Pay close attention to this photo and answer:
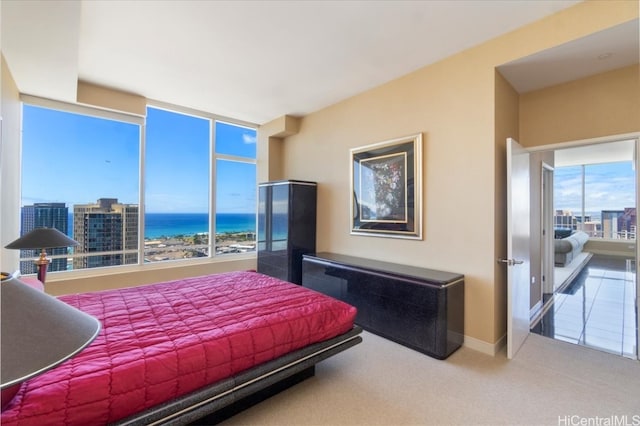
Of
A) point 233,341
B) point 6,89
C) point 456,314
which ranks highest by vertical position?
point 6,89

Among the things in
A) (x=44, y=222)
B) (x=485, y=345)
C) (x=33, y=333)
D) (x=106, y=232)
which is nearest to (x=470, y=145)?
(x=485, y=345)

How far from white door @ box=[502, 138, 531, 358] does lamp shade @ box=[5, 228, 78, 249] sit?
4113 mm

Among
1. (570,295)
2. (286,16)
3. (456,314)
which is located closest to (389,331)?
(456,314)

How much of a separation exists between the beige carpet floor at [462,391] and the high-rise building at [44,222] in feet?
11.1

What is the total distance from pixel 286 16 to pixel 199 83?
1806 mm

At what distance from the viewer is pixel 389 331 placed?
3006 millimetres

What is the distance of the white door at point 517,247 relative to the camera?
264 centimetres

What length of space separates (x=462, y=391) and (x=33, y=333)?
2.56 m

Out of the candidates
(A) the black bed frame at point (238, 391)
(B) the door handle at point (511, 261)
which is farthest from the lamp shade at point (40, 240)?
(B) the door handle at point (511, 261)

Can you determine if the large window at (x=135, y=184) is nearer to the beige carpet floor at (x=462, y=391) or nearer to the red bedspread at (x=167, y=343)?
the red bedspread at (x=167, y=343)

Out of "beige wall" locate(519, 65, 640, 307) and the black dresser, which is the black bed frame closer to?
the black dresser

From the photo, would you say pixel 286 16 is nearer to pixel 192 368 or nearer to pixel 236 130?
pixel 192 368

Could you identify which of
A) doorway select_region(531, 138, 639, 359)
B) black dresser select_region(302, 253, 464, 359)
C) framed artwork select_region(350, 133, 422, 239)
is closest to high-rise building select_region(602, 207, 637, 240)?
doorway select_region(531, 138, 639, 359)

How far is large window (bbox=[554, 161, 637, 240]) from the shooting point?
7.62m
